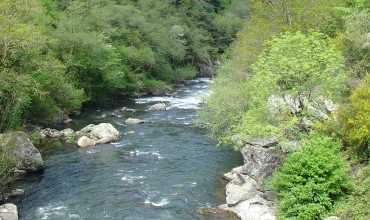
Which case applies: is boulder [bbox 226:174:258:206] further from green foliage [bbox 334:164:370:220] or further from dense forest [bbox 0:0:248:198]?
dense forest [bbox 0:0:248:198]

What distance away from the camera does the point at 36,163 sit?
28688mm

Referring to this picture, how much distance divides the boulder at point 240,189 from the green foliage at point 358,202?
547 centimetres

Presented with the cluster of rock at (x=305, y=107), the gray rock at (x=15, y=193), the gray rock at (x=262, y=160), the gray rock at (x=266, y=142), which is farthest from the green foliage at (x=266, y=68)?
the gray rock at (x=15, y=193)

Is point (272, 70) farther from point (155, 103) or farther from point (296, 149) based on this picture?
point (155, 103)

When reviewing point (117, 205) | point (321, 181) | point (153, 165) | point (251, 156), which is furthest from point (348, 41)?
point (117, 205)

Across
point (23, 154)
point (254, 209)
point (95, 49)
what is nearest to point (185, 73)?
point (95, 49)

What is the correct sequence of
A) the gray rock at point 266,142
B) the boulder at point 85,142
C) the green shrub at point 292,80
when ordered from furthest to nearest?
the boulder at point 85,142, the gray rock at point 266,142, the green shrub at point 292,80

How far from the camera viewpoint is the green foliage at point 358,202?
671 inches

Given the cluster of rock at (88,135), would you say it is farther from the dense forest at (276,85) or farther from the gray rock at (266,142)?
the gray rock at (266,142)

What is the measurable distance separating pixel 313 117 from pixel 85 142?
716 inches

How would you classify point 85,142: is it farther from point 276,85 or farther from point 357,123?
point 357,123

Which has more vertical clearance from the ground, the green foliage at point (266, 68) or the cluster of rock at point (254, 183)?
the green foliage at point (266, 68)

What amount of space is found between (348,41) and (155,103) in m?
27.5

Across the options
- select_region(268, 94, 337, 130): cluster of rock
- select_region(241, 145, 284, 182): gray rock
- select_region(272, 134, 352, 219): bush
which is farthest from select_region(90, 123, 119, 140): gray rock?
select_region(272, 134, 352, 219): bush
